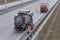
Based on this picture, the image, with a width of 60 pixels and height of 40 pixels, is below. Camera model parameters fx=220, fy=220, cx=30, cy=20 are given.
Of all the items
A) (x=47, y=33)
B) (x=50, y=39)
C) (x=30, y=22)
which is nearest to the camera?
(x=50, y=39)

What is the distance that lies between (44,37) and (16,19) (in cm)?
469

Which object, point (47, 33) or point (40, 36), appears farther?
point (47, 33)

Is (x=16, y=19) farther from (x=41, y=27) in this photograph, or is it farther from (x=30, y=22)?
(x=41, y=27)

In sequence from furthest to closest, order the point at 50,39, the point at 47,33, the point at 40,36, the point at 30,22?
the point at 30,22
the point at 47,33
the point at 40,36
the point at 50,39

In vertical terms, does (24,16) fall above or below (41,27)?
above

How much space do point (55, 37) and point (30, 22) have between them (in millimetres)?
5161

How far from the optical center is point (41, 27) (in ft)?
92.3

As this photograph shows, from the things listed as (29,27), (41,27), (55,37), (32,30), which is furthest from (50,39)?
(41,27)

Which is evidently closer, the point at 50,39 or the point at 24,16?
the point at 50,39

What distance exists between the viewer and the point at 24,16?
2630 centimetres

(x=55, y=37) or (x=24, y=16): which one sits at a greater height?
(x=24, y=16)

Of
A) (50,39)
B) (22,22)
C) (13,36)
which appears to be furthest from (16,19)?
(50,39)

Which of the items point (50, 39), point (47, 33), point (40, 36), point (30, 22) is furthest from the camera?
point (30, 22)

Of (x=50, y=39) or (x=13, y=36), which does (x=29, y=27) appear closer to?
(x=13, y=36)
